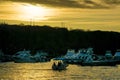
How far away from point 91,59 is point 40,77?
215ft

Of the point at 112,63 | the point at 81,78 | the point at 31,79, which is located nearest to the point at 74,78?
the point at 81,78

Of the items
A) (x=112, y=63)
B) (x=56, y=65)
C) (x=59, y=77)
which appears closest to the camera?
(x=59, y=77)

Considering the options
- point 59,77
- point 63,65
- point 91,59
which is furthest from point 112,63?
point 59,77

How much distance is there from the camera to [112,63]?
623 feet

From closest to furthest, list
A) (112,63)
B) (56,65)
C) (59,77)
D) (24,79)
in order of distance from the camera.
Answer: (24,79) < (59,77) < (56,65) < (112,63)

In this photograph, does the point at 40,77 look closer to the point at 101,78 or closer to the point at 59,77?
the point at 59,77

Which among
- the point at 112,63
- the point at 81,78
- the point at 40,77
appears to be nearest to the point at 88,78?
the point at 81,78

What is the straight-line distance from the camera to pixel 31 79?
127 m

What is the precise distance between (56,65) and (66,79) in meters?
35.9

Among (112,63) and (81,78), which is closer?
(81,78)

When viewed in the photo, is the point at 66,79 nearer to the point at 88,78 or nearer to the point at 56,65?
the point at 88,78

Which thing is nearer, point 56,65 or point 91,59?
point 56,65

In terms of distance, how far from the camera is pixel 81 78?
433 ft

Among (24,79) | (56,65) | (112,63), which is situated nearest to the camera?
(24,79)
